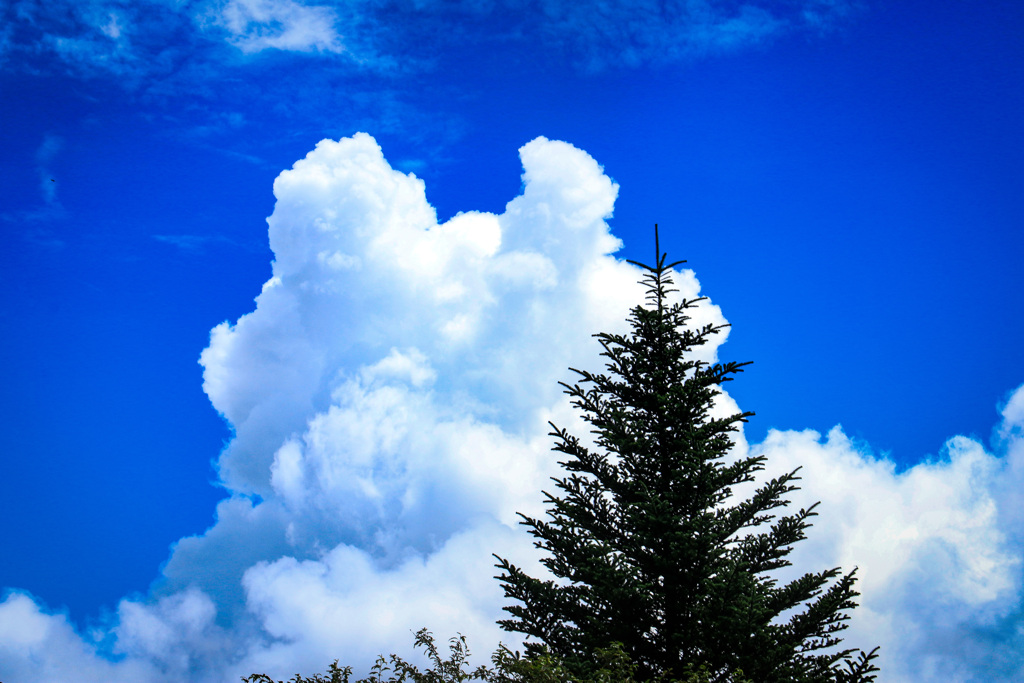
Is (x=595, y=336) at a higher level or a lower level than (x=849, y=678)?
higher

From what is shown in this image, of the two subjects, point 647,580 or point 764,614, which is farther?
point 647,580

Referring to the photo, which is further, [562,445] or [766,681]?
[562,445]

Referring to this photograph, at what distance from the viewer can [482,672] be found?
13.1m

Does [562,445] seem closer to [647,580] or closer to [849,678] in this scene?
[647,580]

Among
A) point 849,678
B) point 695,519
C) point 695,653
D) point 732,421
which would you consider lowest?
point 849,678

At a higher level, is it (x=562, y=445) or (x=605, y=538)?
(x=562, y=445)

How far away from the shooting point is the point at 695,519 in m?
15.3

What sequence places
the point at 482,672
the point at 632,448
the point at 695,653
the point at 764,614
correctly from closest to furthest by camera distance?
1. the point at 482,672
2. the point at 764,614
3. the point at 695,653
4. the point at 632,448

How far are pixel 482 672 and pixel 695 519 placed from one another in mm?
5589

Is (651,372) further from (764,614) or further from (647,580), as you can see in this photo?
(764,614)

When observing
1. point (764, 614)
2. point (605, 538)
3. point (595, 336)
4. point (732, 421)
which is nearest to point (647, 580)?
point (605, 538)

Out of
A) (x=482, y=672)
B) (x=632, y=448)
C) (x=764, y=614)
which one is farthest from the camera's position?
(x=632, y=448)

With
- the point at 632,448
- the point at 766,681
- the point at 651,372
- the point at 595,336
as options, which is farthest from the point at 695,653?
the point at 595,336

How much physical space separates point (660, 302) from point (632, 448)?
3832 mm
